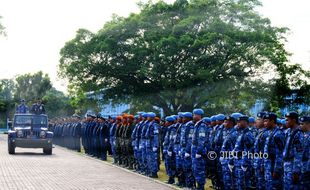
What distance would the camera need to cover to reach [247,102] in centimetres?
4878

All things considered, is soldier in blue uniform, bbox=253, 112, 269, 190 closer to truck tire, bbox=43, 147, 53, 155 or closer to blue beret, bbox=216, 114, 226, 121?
blue beret, bbox=216, 114, 226, 121

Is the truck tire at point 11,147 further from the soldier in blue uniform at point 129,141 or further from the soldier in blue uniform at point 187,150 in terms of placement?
the soldier in blue uniform at point 187,150

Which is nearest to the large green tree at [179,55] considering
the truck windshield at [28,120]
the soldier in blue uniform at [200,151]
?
the truck windshield at [28,120]

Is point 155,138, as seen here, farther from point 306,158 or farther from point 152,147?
point 306,158

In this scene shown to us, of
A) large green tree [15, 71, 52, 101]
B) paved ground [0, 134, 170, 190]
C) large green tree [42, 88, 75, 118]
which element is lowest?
paved ground [0, 134, 170, 190]

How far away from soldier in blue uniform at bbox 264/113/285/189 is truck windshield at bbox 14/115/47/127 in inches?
771

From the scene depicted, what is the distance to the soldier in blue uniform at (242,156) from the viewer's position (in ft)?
41.0

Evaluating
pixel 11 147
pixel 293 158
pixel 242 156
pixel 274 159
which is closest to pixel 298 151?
pixel 293 158

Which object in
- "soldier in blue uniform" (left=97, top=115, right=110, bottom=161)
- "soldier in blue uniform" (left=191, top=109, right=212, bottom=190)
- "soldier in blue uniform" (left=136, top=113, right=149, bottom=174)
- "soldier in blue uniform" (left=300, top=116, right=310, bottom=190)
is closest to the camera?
"soldier in blue uniform" (left=300, top=116, right=310, bottom=190)

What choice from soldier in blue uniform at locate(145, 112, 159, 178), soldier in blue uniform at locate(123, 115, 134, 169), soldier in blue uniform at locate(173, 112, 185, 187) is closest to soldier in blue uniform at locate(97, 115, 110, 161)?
soldier in blue uniform at locate(123, 115, 134, 169)

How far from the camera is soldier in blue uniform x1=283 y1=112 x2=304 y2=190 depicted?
417 inches

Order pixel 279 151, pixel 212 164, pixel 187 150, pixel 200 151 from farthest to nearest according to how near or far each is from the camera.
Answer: pixel 212 164
pixel 187 150
pixel 200 151
pixel 279 151

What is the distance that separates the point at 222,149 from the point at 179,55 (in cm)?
3091

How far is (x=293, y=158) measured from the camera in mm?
10680
